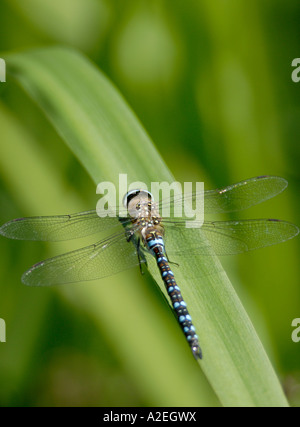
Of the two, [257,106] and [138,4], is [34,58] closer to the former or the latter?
[138,4]

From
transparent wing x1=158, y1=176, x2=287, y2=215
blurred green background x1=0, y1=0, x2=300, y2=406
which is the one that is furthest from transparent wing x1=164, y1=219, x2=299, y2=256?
blurred green background x1=0, y1=0, x2=300, y2=406

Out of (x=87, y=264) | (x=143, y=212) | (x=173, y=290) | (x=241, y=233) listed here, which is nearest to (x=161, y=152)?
(x=143, y=212)

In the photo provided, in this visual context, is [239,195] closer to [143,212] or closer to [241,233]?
[241,233]

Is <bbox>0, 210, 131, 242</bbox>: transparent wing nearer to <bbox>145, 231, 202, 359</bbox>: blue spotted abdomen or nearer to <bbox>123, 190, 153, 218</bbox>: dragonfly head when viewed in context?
<bbox>123, 190, 153, 218</bbox>: dragonfly head

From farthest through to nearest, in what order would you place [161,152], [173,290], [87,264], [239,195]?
[161,152] → [239,195] → [87,264] → [173,290]

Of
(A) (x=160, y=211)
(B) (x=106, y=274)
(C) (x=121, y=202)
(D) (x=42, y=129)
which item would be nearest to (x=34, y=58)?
(D) (x=42, y=129)
